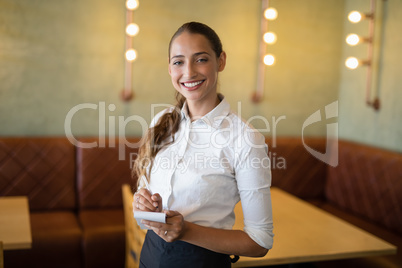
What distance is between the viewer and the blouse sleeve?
1.23m

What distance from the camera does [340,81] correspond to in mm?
4039

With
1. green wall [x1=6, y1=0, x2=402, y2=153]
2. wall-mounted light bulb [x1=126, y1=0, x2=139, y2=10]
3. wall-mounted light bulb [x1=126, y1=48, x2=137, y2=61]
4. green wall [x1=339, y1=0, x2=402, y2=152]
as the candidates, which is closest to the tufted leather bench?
green wall [x1=6, y1=0, x2=402, y2=153]

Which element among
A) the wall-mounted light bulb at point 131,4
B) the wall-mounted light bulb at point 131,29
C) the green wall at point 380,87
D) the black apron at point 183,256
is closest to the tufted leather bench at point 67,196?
the wall-mounted light bulb at point 131,29

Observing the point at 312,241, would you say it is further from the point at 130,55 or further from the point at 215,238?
the point at 130,55

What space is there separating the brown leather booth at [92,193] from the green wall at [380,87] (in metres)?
0.19

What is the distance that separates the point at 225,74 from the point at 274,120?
63cm

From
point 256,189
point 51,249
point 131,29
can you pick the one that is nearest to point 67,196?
point 51,249

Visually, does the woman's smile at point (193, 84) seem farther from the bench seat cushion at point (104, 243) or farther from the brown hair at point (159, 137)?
the bench seat cushion at point (104, 243)

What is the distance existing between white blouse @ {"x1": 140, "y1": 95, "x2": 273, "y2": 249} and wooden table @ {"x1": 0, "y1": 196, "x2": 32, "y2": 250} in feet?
2.80

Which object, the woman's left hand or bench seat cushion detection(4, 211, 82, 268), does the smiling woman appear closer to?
the woman's left hand

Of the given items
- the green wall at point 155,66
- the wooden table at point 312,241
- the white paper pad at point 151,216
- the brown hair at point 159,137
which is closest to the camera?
the white paper pad at point 151,216

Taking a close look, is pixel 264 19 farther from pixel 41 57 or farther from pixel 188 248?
pixel 188 248

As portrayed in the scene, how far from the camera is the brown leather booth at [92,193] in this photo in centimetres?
287

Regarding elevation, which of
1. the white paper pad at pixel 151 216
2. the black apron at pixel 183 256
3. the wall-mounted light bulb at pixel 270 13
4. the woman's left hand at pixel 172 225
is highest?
the wall-mounted light bulb at pixel 270 13
